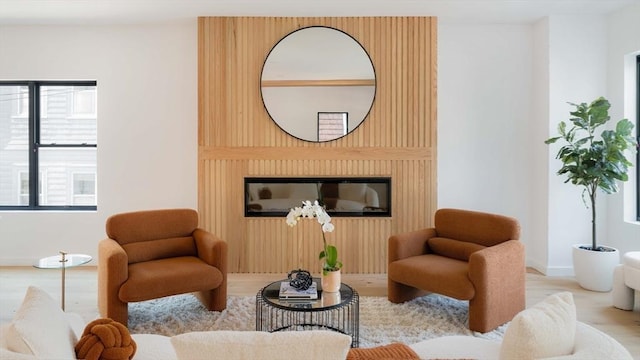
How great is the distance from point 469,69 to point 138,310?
4.37 metres

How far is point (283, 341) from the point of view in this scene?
3.33 feet

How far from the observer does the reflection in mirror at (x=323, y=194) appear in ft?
13.7

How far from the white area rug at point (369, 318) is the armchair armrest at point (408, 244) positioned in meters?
0.42

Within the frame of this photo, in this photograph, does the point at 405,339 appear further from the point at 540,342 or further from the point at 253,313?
the point at 540,342

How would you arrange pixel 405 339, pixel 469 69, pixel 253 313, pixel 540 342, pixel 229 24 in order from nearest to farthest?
pixel 540 342
pixel 405 339
pixel 253 313
pixel 229 24
pixel 469 69

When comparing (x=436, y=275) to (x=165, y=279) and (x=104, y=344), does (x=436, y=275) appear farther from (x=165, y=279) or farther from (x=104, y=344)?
(x=104, y=344)

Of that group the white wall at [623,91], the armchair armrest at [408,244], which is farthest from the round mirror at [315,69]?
the white wall at [623,91]

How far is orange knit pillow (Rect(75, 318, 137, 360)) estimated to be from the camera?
142 centimetres

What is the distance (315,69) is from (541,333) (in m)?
3.47

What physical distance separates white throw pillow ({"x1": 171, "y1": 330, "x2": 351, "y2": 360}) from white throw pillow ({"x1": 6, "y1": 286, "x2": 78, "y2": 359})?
0.58 meters

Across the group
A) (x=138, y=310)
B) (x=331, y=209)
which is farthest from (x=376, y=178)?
(x=138, y=310)

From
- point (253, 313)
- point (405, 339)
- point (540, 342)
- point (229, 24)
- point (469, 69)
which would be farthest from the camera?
point (469, 69)

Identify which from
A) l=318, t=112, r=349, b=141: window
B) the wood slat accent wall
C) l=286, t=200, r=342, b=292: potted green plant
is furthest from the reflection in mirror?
l=286, t=200, r=342, b=292: potted green plant

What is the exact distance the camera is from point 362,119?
4141mm
